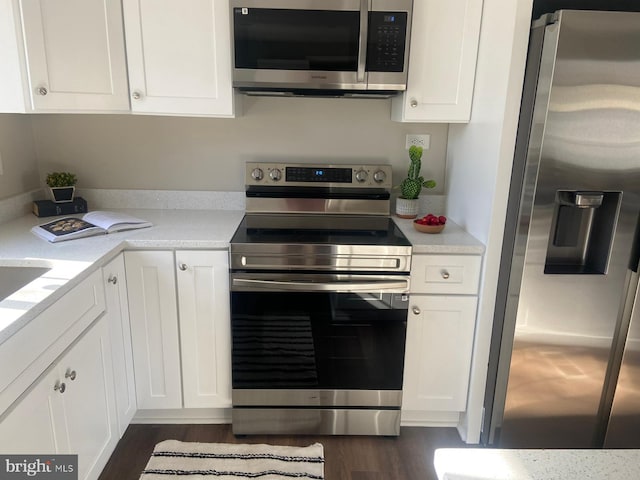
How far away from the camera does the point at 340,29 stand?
1.85m

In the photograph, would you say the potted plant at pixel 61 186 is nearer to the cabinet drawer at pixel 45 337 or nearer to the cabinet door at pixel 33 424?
the cabinet drawer at pixel 45 337

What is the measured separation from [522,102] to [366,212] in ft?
2.94

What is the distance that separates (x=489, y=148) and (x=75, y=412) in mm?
1760

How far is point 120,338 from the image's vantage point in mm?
1843

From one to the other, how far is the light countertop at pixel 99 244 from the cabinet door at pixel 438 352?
25cm

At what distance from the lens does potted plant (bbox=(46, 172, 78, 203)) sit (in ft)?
7.18

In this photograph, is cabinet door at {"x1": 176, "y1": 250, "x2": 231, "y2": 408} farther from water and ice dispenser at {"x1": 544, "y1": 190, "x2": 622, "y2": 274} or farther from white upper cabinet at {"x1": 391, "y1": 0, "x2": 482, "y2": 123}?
water and ice dispenser at {"x1": 544, "y1": 190, "x2": 622, "y2": 274}

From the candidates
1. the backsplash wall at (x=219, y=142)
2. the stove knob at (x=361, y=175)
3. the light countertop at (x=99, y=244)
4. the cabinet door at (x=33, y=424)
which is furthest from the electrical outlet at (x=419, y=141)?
the cabinet door at (x=33, y=424)

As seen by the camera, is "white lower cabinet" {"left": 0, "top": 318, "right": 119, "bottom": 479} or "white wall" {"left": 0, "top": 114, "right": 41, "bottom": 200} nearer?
"white lower cabinet" {"left": 0, "top": 318, "right": 119, "bottom": 479}

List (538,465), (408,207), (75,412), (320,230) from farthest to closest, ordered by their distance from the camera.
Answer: (408,207), (320,230), (75,412), (538,465)

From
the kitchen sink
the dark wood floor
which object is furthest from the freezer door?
the kitchen sink

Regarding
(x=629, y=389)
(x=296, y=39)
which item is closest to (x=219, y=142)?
(x=296, y=39)

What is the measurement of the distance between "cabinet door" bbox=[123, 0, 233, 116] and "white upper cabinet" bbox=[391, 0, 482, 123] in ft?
2.57

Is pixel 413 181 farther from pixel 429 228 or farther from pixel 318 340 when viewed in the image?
pixel 318 340
